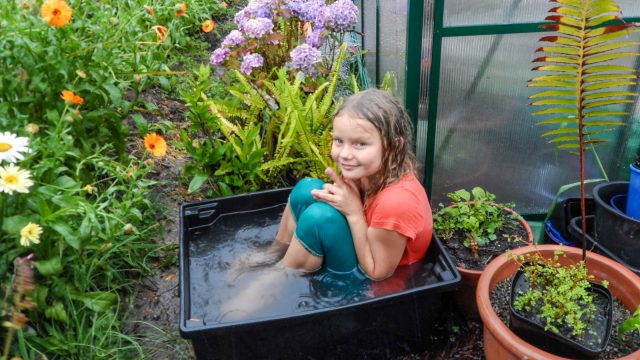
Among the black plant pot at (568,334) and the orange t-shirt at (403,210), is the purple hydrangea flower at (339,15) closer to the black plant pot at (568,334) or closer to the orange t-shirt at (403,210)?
the orange t-shirt at (403,210)

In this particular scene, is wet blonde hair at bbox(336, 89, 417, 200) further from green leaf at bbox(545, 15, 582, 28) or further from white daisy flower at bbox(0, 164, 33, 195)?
white daisy flower at bbox(0, 164, 33, 195)

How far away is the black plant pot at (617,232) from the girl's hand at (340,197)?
1110 mm

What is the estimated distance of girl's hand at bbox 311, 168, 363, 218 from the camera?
6.25 ft

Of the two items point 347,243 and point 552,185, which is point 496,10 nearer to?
point 552,185

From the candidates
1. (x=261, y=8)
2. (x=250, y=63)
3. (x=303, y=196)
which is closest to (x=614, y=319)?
(x=303, y=196)

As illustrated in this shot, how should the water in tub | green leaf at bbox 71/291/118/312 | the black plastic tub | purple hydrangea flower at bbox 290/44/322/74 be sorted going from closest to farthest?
1. the black plastic tub
2. green leaf at bbox 71/291/118/312
3. the water in tub
4. purple hydrangea flower at bbox 290/44/322/74

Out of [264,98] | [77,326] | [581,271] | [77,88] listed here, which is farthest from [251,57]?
[581,271]

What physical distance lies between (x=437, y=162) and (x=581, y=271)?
102 cm

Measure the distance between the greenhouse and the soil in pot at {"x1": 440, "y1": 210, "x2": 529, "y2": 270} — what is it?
0.04 feet

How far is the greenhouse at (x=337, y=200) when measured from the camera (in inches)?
67.9

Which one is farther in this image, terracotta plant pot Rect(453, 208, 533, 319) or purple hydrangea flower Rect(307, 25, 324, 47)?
purple hydrangea flower Rect(307, 25, 324, 47)

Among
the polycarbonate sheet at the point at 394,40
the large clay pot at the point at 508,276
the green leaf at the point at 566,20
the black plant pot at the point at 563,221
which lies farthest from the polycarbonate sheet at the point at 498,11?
the large clay pot at the point at 508,276

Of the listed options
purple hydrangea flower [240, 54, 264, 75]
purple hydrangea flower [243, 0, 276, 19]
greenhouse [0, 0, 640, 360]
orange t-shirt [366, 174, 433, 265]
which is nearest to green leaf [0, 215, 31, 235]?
greenhouse [0, 0, 640, 360]

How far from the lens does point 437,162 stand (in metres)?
2.61
